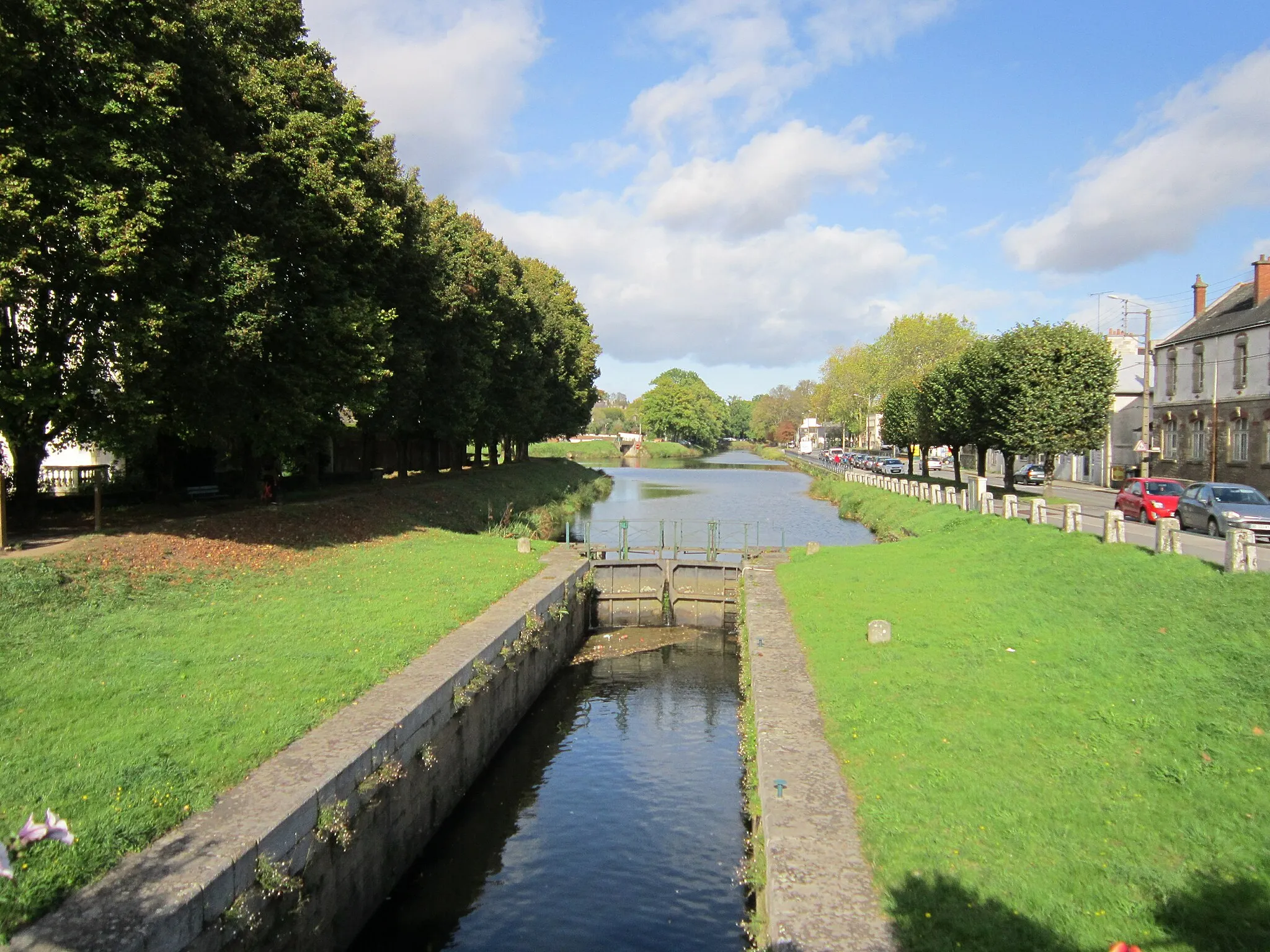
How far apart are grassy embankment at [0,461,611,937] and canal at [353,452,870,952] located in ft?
9.07

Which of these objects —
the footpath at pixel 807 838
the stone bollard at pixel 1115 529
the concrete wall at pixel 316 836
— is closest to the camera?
the concrete wall at pixel 316 836

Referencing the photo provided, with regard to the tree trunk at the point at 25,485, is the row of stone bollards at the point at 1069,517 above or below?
below

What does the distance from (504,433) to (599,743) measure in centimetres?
3376

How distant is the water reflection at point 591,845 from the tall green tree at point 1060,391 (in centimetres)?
2511

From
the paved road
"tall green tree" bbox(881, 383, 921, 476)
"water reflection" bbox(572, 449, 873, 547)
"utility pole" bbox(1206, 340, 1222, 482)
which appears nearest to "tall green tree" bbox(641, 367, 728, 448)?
"water reflection" bbox(572, 449, 873, 547)

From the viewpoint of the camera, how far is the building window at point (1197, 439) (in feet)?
150

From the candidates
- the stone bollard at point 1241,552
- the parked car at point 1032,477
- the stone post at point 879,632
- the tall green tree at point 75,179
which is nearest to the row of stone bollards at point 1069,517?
the stone bollard at point 1241,552

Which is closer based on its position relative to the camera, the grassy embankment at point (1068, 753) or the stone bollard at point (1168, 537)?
the grassy embankment at point (1068, 753)

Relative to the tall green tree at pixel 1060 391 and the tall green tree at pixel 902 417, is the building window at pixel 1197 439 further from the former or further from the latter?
the tall green tree at pixel 902 417

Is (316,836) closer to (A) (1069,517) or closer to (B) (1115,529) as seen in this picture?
(B) (1115,529)

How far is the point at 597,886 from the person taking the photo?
11.4 meters

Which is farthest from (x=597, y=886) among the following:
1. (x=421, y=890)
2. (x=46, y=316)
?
(x=46, y=316)

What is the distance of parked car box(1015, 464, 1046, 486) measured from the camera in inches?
2256

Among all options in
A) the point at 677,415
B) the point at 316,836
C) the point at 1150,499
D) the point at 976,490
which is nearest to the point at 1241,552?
the point at 316,836
